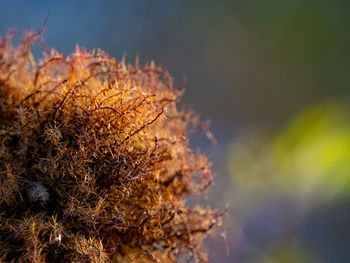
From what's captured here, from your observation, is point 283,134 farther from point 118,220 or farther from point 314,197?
point 118,220

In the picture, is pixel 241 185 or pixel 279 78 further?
pixel 279 78

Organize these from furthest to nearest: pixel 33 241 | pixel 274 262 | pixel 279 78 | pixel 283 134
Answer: pixel 279 78 < pixel 283 134 < pixel 274 262 < pixel 33 241

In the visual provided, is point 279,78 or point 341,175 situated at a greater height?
point 279,78

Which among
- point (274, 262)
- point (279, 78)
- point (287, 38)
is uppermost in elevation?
point (287, 38)

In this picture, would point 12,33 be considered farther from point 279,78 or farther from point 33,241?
point 279,78

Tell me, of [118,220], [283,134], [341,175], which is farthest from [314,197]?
[118,220]

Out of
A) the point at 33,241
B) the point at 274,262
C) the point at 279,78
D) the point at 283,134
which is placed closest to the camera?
the point at 33,241

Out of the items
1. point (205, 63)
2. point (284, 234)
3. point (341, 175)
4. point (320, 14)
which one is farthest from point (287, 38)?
point (284, 234)
